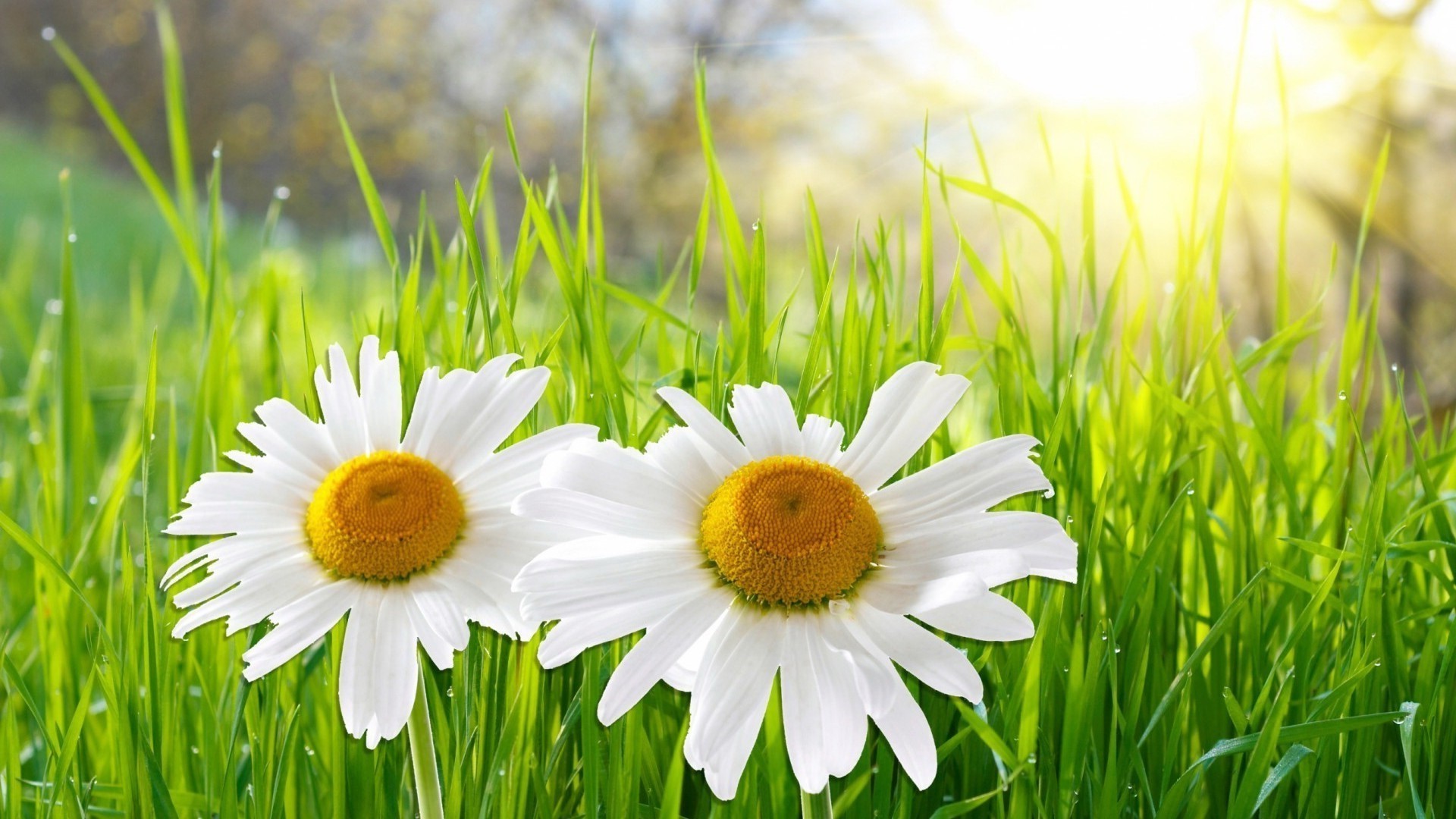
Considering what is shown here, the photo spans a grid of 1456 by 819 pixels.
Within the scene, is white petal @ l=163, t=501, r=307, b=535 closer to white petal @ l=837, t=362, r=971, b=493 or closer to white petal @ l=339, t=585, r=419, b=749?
white petal @ l=339, t=585, r=419, b=749

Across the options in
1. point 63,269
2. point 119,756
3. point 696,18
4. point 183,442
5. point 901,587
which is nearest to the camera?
point 901,587

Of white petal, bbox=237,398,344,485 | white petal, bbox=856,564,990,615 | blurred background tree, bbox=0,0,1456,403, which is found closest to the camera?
white petal, bbox=856,564,990,615

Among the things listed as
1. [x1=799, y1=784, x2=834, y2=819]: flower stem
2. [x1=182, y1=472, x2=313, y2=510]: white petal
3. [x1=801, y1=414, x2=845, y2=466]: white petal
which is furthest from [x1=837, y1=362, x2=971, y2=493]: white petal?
[x1=182, y1=472, x2=313, y2=510]: white petal

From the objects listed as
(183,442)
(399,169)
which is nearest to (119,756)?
(183,442)

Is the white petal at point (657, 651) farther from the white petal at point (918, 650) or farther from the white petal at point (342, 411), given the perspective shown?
the white petal at point (342, 411)

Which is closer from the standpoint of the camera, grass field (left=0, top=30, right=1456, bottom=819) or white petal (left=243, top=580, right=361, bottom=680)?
white petal (left=243, top=580, right=361, bottom=680)

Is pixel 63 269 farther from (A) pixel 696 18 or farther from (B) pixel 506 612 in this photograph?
(A) pixel 696 18

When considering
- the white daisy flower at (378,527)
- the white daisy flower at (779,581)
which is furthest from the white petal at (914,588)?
the white daisy flower at (378,527)
